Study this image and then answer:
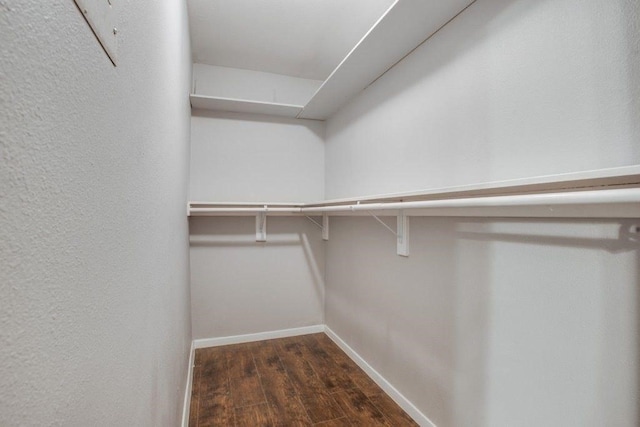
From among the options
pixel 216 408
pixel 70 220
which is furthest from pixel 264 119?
pixel 70 220

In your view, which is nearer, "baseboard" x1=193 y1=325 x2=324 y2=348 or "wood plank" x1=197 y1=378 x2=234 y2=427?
"wood plank" x1=197 y1=378 x2=234 y2=427

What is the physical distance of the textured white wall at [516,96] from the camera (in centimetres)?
84

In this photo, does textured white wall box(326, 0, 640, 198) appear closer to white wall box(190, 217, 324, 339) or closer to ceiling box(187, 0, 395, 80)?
ceiling box(187, 0, 395, 80)

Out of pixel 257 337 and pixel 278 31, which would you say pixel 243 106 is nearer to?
pixel 278 31

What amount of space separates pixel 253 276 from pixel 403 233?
5.10 ft

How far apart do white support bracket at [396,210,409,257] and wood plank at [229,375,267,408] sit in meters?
1.28

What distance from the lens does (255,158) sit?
269cm


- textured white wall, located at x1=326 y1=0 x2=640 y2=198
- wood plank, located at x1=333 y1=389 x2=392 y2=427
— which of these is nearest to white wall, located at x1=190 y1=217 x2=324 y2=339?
wood plank, located at x1=333 y1=389 x2=392 y2=427

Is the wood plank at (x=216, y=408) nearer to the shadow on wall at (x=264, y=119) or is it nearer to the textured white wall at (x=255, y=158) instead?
the textured white wall at (x=255, y=158)

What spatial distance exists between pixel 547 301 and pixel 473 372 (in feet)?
1.61

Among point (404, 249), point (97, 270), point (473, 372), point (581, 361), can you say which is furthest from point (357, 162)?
point (97, 270)

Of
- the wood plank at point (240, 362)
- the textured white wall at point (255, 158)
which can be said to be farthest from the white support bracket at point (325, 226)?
the wood plank at point (240, 362)

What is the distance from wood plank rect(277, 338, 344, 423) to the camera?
169cm

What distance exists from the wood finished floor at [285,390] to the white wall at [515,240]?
10.1 inches
